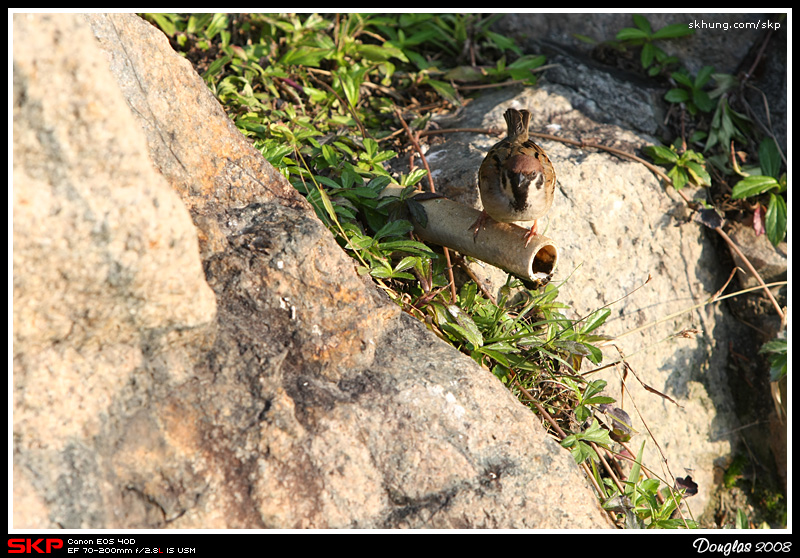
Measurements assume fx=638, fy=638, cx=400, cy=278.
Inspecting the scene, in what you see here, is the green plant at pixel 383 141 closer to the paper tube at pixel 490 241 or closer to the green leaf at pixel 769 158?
the paper tube at pixel 490 241

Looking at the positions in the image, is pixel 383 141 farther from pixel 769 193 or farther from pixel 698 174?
pixel 769 193

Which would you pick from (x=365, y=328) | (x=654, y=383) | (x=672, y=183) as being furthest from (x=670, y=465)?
(x=365, y=328)

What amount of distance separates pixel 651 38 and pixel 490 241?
117 inches

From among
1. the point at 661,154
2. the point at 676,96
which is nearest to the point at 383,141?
the point at 661,154

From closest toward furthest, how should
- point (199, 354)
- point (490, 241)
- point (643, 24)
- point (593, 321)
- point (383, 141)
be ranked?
point (199, 354), point (490, 241), point (593, 321), point (383, 141), point (643, 24)

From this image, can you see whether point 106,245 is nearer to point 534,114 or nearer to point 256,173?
point 256,173

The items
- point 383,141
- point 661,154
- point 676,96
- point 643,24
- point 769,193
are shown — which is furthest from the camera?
point 643,24

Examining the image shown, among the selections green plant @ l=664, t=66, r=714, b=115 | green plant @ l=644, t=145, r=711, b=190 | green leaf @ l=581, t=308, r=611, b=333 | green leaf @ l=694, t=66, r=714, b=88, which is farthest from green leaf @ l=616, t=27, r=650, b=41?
green leaf @ l=581, t=308, r=611, b=333

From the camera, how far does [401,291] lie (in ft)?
11.1

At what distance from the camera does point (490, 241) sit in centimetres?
327

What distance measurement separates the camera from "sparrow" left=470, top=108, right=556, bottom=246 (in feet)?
10.4

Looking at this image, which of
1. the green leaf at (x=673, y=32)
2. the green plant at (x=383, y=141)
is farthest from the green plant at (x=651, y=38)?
the green plant at (x=383, y=141)

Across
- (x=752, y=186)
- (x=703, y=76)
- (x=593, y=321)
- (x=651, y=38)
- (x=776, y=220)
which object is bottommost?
(x=593, y=321)

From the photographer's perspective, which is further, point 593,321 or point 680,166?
point 680,166
